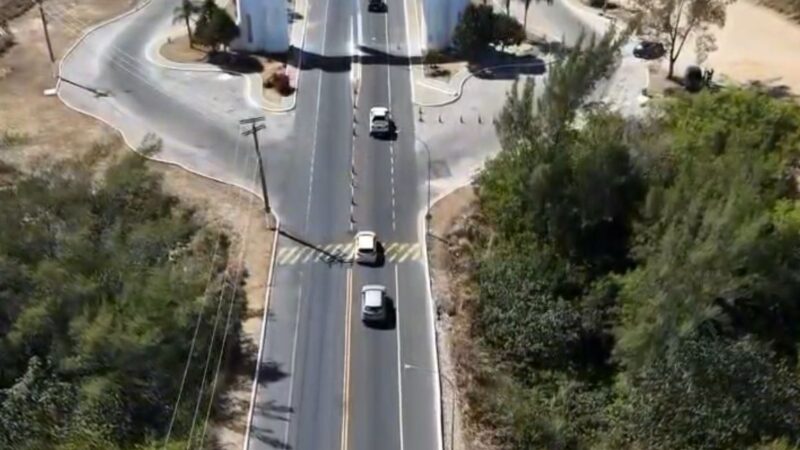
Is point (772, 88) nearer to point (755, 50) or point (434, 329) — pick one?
point (755, 50)

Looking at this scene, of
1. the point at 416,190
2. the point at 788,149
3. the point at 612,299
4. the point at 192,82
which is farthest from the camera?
the point at 192,82

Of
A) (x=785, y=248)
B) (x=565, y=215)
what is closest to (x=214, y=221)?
(x=565, y=215)

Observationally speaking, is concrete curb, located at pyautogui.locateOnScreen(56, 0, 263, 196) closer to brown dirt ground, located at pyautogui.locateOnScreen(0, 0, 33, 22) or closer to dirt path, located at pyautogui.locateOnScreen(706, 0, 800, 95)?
brown dirt ground, located at pyautogui.locateOnScreen(0, 0, 33, 22)

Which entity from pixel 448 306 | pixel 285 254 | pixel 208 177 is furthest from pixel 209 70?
pixel 448 306

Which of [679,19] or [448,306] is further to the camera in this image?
[679,19]

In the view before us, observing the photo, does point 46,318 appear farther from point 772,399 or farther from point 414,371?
point 772,399

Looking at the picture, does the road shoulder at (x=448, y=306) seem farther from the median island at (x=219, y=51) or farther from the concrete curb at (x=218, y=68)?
the median island at (x=219, y=51)

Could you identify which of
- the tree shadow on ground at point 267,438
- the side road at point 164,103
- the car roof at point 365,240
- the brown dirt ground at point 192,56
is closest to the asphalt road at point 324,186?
the tree shadow on ground at point 267,438
